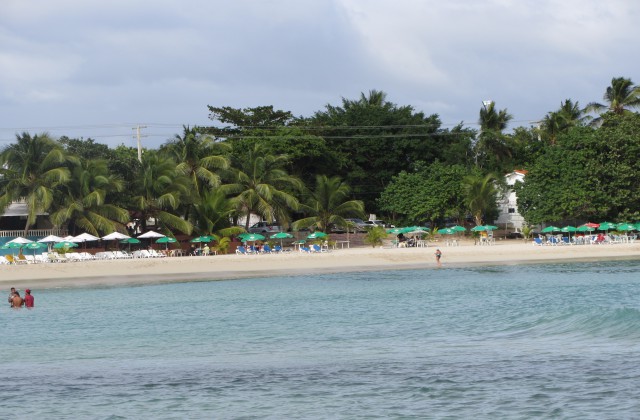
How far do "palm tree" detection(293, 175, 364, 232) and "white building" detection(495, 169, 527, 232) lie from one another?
1271cm

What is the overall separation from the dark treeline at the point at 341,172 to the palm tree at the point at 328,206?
0.29 feet

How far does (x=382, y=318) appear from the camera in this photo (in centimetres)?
2441

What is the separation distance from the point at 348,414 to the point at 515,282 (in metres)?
24.4

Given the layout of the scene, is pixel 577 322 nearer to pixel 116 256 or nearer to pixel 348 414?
pixel 348 414

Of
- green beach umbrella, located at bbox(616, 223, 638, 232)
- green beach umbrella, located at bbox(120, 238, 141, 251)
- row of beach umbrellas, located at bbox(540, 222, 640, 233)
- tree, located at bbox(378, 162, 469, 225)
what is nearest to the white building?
tree, located at bbox(378, 162, 469, 225)

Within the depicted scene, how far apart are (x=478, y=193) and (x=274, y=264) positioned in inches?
687

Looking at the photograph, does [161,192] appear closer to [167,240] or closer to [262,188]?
[167,240]

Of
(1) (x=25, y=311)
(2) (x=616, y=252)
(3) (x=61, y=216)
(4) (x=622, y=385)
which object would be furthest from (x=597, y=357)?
(3) (x=61, y=216)

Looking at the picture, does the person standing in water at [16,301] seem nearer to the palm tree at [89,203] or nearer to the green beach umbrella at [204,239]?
the palm tree at [89,203]

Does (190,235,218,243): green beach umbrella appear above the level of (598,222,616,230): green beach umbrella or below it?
above

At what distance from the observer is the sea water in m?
13.3

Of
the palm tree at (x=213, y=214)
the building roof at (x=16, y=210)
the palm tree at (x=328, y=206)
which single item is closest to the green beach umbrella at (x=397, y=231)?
the palm tree at (x=328, y=206)

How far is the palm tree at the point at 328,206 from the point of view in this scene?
55.4 meters

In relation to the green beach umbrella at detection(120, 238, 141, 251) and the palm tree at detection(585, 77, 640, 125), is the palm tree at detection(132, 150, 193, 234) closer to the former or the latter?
the green beach umbrella at detection(120, 238, 141, 251)
